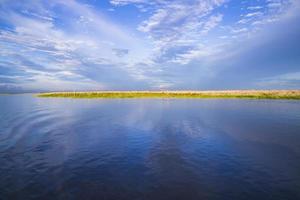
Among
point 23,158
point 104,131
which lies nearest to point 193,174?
point 23,158

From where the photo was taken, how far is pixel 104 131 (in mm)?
25031

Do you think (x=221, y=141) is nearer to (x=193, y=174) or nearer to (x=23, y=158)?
(x=193, y=174)

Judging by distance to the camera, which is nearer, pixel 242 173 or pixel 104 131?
pixel 242 173

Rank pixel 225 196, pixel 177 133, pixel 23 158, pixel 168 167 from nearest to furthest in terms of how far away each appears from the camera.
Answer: pixel 225 196, pixel 168 167, pixel 23 158, pixel 177 133

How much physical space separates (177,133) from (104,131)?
7320 mm

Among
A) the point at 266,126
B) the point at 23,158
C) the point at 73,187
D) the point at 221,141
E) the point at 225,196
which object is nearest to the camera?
the point at 225,196

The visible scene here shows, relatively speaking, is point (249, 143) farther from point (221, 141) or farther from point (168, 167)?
point (168, 167)

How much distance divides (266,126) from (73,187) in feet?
75.5

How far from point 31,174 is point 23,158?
337cm

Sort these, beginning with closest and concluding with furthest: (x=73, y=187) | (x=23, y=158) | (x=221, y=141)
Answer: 1. (x=73, y=187)
2. (x=23, y=158)
3. (x=221, y=141)

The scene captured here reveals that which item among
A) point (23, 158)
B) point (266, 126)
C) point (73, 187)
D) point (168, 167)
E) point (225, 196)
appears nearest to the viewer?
point (225, 196)

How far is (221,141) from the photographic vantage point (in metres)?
20.2

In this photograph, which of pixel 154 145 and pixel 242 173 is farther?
pixel 154 145

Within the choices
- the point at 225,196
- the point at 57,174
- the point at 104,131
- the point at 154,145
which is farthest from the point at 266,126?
the point at 57,174
